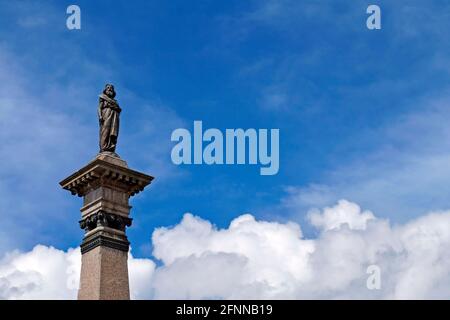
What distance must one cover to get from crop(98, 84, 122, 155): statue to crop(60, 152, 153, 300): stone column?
59 centimetres

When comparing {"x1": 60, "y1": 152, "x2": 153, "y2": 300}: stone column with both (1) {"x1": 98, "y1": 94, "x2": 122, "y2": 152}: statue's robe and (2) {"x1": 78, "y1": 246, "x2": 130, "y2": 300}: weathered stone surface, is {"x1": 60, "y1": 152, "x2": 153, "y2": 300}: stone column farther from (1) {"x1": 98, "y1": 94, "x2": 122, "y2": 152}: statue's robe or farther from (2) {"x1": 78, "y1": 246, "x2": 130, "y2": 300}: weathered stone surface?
(1) {"x1": 98, "y1": 94, "x2": 122, "y2": 152}: statue's robe

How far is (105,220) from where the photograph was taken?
99.1 ft

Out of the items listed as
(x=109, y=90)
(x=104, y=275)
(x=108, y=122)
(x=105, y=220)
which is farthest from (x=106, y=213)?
(x=109, y=90)

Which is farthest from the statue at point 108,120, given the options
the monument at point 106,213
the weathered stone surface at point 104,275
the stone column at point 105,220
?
the weathered stone surface at point 104,275

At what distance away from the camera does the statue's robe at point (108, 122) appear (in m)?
31.8

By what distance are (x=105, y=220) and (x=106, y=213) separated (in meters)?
0.28

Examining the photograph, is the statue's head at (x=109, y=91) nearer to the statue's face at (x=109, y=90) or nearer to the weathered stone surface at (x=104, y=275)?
the statue's face at (x=109, y=90)

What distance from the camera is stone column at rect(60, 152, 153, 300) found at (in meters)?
29.5

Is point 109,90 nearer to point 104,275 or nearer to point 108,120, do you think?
point 108,120

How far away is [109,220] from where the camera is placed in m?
30.3

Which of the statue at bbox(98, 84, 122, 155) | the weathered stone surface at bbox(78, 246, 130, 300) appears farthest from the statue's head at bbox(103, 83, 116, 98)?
the weathered stone surface at bbox(78, 246, 130, 300)
